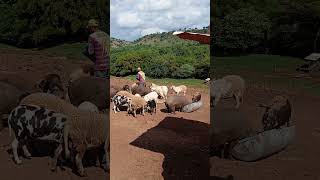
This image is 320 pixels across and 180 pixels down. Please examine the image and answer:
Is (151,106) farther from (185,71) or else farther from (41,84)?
(41,84)

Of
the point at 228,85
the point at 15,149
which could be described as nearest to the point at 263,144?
the point at 228,85

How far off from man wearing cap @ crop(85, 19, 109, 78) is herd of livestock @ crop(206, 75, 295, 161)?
1406 mm

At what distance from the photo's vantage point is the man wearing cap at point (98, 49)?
5598 mm

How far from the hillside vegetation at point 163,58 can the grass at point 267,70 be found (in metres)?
4.81

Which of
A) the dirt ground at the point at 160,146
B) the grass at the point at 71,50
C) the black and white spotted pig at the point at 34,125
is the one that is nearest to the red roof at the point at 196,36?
the dirt ground at the point at 160,146

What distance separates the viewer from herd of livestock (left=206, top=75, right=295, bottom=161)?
5414mm

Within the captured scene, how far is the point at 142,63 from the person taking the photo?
10.8 meters

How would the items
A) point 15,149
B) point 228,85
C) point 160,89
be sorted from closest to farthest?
point 228,85, point 15,149, point 160,89

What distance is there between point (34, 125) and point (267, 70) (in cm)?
284

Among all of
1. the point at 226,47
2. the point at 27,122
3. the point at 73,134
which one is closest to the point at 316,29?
the point at 226,47

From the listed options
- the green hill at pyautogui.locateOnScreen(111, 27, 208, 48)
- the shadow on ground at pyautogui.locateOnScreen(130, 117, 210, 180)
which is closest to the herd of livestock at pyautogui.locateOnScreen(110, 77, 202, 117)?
the shadow on ground at pyautogui.locateOnScreen(130, 117, 210, 180)

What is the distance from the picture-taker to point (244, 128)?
5520 mm

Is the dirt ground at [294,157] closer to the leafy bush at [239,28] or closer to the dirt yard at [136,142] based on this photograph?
the leafy bush at [239,28]

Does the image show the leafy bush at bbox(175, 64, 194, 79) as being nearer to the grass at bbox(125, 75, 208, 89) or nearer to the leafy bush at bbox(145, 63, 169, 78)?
the grass at bbox(125, 75, 208, 89)
